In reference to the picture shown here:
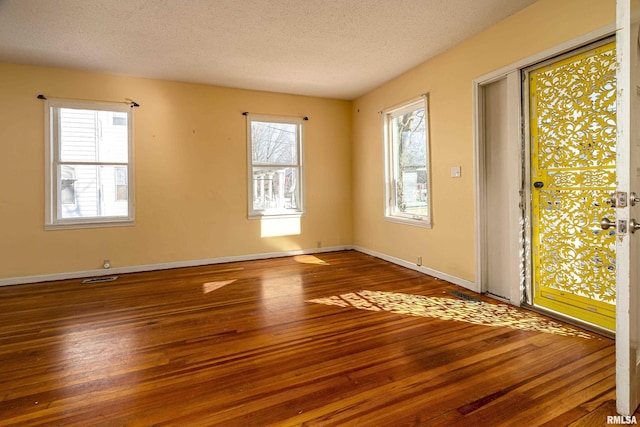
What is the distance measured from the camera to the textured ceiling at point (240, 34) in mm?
2889

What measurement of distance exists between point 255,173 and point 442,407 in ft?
14.1

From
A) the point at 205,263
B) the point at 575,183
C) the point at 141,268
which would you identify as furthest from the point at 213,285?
the point at 575,183

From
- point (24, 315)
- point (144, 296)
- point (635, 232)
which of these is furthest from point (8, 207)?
point (635, 232)

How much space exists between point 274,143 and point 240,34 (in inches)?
85.2

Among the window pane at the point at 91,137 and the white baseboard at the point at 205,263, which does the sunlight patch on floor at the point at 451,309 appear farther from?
the window pane at the point at 91,137

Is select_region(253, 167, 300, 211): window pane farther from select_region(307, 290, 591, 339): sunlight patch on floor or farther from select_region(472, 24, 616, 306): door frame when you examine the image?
select_region(472, 24, 616, 306): door frame

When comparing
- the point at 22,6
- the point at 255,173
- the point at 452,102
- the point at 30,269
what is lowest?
the point at 30,269

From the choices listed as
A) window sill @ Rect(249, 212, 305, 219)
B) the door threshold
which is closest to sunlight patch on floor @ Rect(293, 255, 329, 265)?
window sill @ Rect(249, 212, 305, 219)

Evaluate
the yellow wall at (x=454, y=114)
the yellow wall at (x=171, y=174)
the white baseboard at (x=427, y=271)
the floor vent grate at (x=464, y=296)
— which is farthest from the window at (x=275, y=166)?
the floor vent grate at (x=464, y=296)

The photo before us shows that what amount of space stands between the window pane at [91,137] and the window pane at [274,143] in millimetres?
1787

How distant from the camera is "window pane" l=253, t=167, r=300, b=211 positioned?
5.34 m

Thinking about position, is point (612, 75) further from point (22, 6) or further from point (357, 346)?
point (22, 6)

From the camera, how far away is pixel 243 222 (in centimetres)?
523

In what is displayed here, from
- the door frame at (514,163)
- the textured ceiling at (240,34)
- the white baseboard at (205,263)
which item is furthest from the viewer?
the white baseboard at (205,263)
